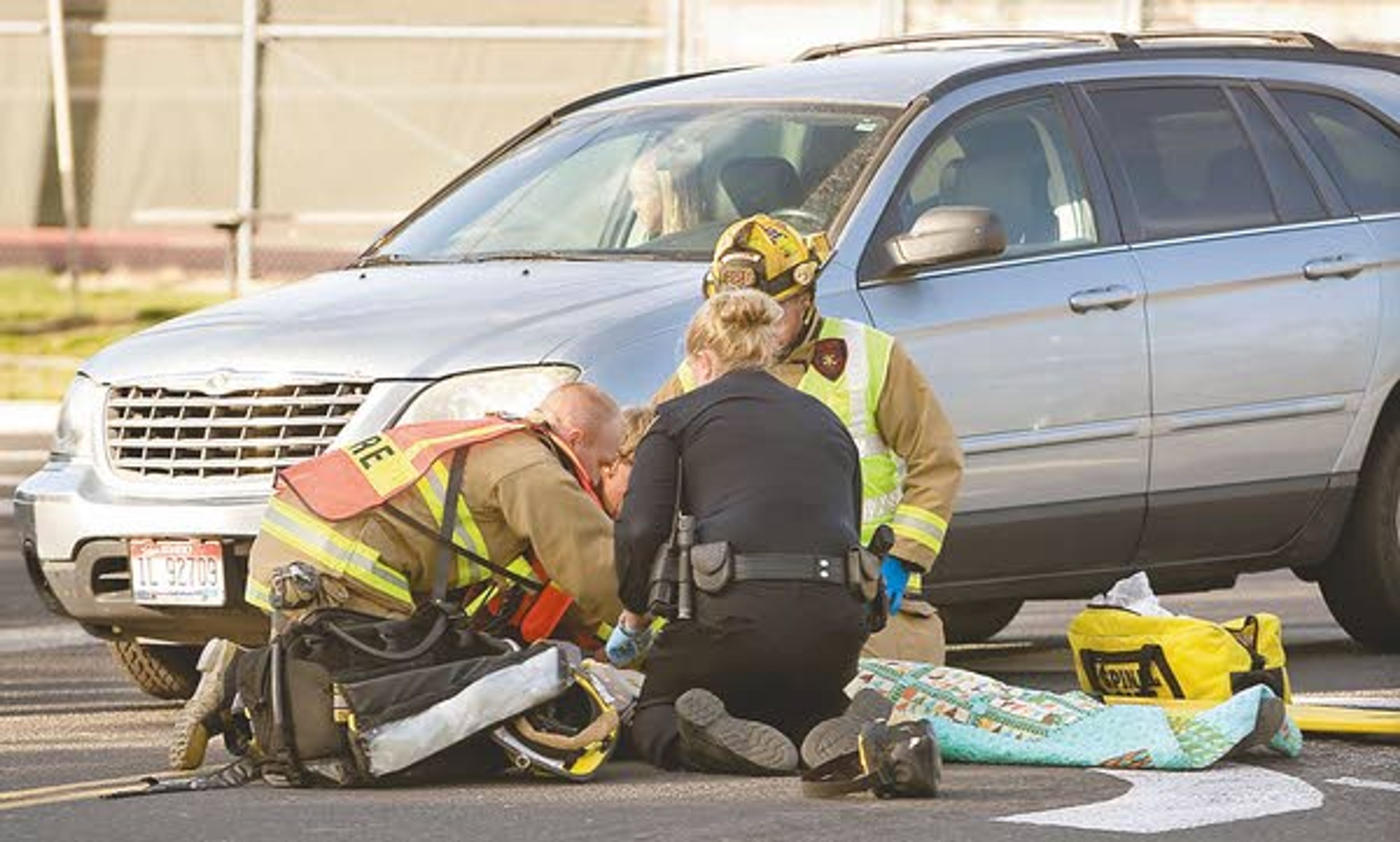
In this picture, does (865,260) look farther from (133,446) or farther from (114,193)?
(114,193)

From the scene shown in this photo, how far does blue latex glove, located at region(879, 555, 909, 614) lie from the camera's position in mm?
8414

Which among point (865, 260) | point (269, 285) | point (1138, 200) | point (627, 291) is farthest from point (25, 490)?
point (269, 285)

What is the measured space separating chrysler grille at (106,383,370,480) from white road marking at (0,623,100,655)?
1.75m

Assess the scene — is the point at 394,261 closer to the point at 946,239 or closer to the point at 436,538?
the point at 946,239

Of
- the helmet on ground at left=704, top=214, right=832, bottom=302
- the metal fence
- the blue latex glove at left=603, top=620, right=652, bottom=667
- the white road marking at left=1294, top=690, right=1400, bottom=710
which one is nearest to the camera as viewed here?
the blue latex glove at left=603, top=620, right=652, bottom=667

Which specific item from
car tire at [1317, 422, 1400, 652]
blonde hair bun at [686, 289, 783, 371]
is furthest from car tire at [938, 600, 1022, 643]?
blonde hair bun at [686, 289, 783, 371]

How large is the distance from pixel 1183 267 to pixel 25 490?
3280mm

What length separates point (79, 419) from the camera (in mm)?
9312

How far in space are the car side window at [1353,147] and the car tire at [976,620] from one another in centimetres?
163

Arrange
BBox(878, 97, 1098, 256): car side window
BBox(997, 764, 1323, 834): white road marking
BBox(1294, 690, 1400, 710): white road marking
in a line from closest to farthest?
1. BBox(997, 764, 1323, 834): white road marking
2. BBox(1294, 690, 1400, 710): white road marking
3. BBox(878, 97, 1098, 256): car side window

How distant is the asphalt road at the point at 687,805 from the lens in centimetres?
687

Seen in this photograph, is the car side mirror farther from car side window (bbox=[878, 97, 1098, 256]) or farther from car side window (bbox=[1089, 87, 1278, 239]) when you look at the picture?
car side window (bbox=[1089, 87, 1278, 239])

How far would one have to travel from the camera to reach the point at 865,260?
9391mm

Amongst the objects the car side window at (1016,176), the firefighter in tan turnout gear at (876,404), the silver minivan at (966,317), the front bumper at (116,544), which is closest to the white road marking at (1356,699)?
the silver minivan at (966,317)
